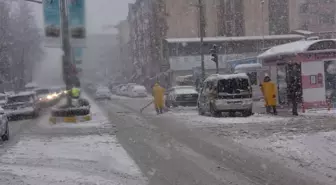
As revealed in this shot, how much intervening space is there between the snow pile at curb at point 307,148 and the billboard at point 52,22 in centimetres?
1073

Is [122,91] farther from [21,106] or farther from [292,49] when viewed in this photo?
[292,49]

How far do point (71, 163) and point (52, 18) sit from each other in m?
11.7

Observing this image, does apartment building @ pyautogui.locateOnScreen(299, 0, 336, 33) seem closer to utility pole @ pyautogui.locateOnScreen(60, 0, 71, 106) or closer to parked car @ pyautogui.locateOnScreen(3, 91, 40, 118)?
parked car @ pyautogui.locateOnScreen(3, 91, 40, 118)

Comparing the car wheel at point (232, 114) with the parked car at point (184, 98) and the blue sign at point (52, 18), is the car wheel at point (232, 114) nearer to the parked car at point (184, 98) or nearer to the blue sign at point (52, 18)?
the parked car at point (184, 98)

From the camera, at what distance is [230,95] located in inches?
802

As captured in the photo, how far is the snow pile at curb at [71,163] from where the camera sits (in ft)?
27.9

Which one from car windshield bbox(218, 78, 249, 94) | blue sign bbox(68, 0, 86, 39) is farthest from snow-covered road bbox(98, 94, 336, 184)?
blue sign bbox(68, 0, 86, 39)

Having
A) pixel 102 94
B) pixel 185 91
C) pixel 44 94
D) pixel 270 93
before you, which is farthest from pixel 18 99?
pixel 102 94

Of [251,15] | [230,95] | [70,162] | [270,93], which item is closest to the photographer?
[70,162]

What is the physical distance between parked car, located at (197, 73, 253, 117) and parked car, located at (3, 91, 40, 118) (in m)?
11.3

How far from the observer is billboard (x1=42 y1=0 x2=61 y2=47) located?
66.9 ft

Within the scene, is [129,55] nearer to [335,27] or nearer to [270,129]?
[335,27]

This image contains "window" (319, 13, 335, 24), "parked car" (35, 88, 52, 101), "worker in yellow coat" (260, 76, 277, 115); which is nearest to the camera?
"worker in yellow coat" (260, 76, 277, 115)

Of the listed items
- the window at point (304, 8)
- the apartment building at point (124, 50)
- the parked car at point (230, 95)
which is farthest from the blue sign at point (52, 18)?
the apartment building at point (124, 50)
